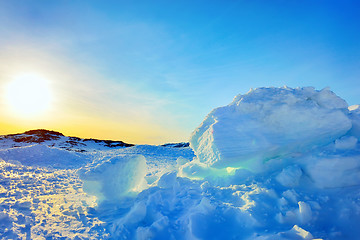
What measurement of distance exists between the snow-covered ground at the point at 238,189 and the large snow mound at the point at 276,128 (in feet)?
0.09

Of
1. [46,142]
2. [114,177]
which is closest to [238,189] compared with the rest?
[114,177]

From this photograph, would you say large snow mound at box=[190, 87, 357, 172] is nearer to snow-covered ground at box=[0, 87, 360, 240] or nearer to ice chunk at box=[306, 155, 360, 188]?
snow-covered ground at box=[0, 87, 360, 240]

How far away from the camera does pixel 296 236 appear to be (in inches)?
149

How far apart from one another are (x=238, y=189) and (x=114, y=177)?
341 centimetres

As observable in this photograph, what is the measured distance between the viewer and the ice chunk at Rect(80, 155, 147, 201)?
21.0 ft

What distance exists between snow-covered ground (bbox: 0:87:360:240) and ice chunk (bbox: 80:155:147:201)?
1.1 inches

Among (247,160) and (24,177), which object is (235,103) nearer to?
(247,160)

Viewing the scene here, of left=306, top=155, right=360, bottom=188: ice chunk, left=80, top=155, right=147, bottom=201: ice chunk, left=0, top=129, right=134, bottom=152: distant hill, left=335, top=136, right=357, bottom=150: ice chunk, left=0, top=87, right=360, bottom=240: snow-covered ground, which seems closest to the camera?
left=0, top=87, right=360, bottom=240: snow-covered ground

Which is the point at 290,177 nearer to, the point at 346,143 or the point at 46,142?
the point at 346,143

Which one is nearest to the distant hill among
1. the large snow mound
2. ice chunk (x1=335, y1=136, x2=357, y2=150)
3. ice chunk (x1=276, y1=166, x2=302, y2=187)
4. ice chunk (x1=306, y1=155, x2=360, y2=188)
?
the large snow mound

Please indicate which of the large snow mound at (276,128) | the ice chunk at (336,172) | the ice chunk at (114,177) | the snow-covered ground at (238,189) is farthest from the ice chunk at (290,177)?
the ice chunk at (114,177)

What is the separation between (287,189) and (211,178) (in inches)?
92.1

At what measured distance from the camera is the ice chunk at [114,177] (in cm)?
641

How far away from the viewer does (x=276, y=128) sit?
682 cm
